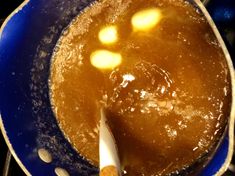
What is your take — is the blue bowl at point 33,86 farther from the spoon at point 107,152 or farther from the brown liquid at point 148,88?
the spoon at point 107,152

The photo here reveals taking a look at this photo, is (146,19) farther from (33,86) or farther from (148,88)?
(33,86)

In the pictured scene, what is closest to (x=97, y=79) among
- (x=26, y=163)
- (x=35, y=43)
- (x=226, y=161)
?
(x=35, y=43)

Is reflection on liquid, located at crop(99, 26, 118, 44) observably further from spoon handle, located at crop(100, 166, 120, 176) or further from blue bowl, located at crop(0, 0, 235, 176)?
spoon handle, located at crop(100, 166, 120, 176)

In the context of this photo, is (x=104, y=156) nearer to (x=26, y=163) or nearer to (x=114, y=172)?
(x=114, y=172)

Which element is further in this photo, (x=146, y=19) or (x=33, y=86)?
(x=33, y=86)

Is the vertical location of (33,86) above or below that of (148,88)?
above

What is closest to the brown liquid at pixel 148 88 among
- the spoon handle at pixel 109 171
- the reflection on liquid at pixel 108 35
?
the reflection on liquid at pixel 108 35

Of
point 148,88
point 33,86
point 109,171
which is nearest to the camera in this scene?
point 109,171

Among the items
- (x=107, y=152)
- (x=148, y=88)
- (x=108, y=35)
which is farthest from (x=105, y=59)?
(x=107, y=152)
